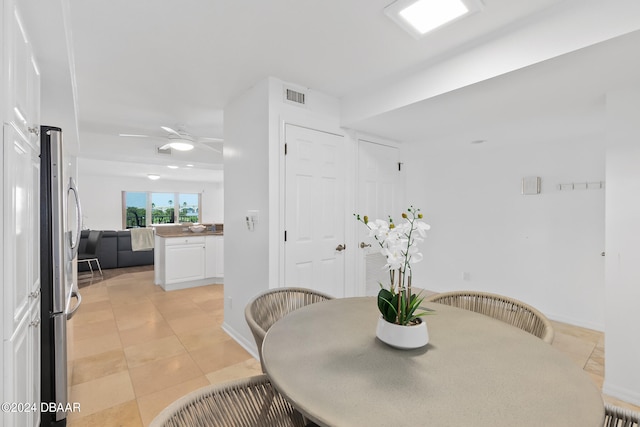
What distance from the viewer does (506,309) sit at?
1.77 meters

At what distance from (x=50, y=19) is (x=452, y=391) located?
2170 mm

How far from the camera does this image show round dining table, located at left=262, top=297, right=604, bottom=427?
2.56 ft

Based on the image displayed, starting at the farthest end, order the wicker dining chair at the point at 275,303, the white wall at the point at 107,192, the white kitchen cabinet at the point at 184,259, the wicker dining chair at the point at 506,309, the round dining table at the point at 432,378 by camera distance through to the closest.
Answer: the white wall at the point at 107,192 < the white kitchen cabinet at the point at 184,259 < the wicker dining chair at the point at 275,303 < the wicker dining chair at the point at 506,309 < the round dining table at the point at 432,378

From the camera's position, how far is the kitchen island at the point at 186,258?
4805 mm

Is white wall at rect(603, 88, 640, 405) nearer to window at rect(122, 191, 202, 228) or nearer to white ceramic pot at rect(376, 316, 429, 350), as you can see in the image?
white ceramic pot at rect(376, 316, 429, 350)

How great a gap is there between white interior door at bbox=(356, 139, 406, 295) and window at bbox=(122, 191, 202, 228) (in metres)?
8.72

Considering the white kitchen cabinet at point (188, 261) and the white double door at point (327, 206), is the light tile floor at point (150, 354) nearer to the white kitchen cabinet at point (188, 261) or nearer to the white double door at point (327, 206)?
the white kitchen cabinet at point (188, 261)

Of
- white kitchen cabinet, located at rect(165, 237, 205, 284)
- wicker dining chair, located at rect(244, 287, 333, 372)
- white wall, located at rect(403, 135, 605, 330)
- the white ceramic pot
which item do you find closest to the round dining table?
the white ceramic pot

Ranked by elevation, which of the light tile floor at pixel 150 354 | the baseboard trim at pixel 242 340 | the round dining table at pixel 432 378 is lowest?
the light tile floor at pixel 150 354

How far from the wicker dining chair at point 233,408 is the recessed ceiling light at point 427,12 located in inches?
74.8

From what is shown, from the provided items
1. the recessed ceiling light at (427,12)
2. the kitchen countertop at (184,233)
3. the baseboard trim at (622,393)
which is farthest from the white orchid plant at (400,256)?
the kitchen countertop at (184,233)

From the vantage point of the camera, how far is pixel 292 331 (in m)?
1.31

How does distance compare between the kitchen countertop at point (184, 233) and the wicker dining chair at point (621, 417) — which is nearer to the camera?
the wicker dining chair at point (621, 417)

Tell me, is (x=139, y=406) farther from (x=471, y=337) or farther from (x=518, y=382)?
(x=518, y=382)
